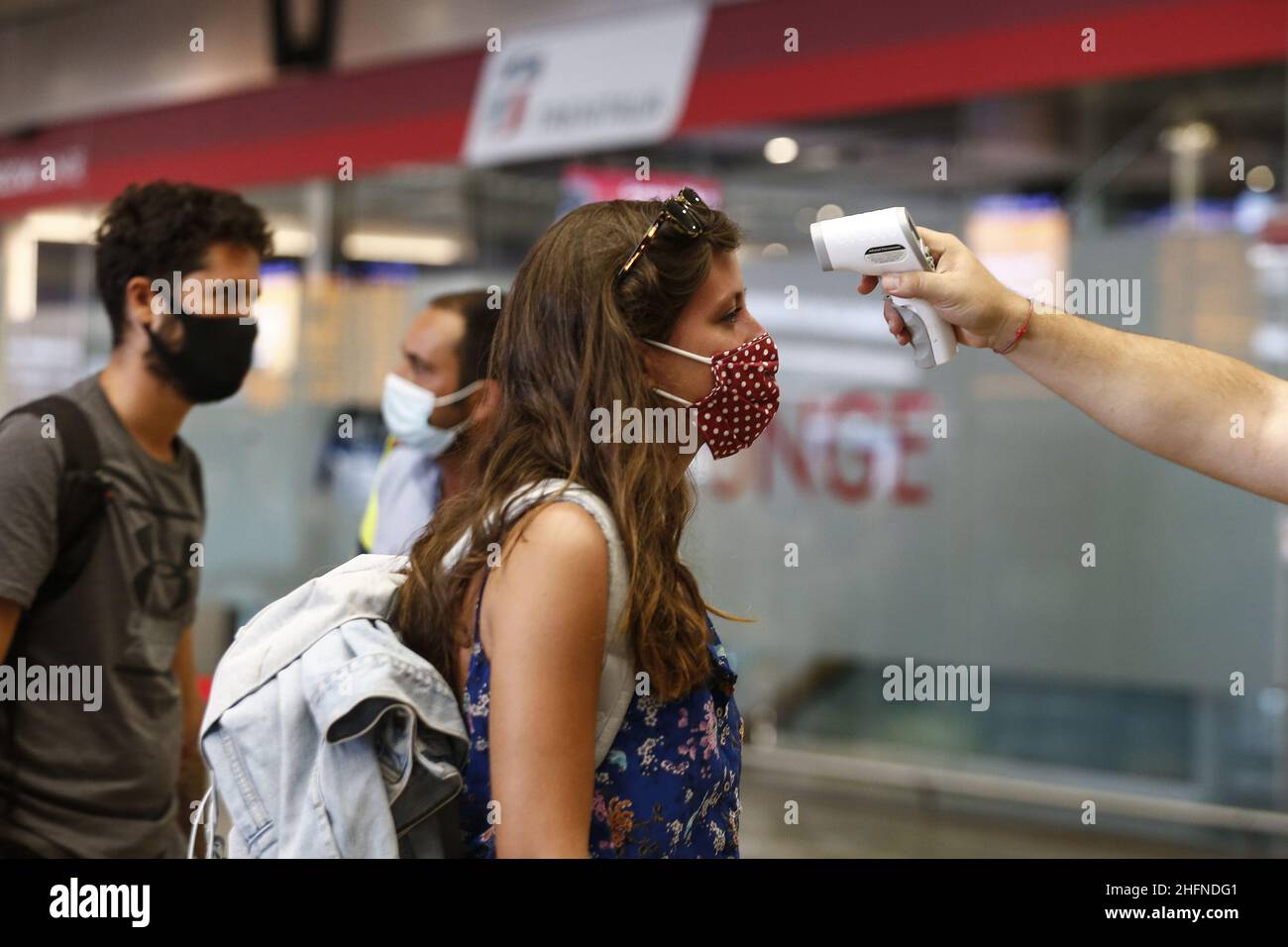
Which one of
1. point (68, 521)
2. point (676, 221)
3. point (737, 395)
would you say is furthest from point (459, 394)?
point (676, 221)

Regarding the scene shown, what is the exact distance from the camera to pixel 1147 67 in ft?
15.5

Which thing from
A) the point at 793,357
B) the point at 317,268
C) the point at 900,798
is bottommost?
the point at 900,798

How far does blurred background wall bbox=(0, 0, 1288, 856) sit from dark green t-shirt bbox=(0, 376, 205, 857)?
10.9 feet

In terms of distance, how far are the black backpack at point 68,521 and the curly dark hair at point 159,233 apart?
28cm

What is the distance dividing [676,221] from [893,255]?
28cm

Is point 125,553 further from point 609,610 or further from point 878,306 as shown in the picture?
point 878,306

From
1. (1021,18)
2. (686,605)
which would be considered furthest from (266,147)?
(686,605)

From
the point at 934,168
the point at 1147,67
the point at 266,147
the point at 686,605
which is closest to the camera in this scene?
the point at 686,605

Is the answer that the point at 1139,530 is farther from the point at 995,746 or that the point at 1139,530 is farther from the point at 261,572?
the point at 261,572

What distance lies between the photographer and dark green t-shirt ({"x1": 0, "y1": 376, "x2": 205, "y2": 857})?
6.77ft

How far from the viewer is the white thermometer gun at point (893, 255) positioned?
1.68m

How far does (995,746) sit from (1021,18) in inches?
118

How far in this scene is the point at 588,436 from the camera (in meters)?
1.58

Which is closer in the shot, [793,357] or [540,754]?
[540,754]
